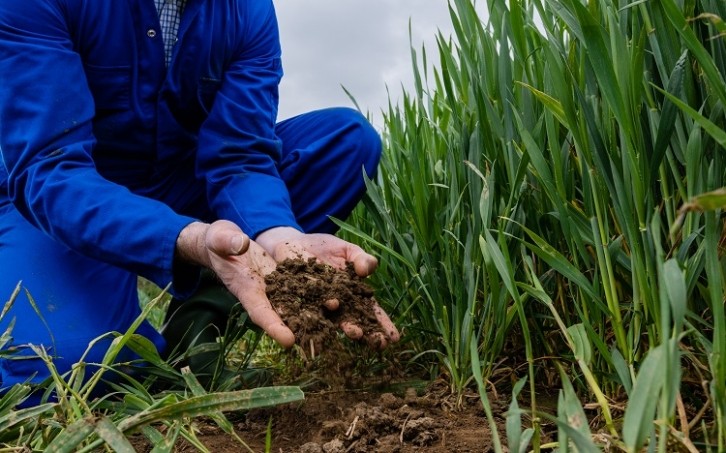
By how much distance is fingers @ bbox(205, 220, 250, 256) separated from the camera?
4.86 feet

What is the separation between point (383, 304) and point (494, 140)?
2.02 feet

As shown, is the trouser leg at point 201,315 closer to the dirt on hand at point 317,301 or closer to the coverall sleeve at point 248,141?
the coverall sleeve at point 248,141

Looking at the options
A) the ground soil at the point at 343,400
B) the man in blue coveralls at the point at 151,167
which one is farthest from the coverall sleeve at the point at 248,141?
the ground soil at the point at 343,400

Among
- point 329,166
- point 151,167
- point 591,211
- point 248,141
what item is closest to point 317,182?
point 329,166

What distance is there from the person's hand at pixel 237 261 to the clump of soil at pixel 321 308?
3cm

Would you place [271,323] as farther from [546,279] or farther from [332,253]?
[546,279]

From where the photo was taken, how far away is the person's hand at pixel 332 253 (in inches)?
57.1

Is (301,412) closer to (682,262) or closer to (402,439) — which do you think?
(402,439)

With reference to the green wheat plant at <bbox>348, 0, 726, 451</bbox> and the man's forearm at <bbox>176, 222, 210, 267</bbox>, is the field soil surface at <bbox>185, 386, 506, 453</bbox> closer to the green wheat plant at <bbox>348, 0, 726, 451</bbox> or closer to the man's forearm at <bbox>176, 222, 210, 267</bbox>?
the green wheat plant at <bbox>348, 0, 726, 451</bbox>

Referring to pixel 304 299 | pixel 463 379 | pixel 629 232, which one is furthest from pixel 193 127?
pixel 629 232

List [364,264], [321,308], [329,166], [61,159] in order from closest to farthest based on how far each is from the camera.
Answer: [321,308] → [364,264] → [61,159] → [329,166]

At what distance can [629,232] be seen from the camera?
3.52ft

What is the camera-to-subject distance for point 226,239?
1499 mm

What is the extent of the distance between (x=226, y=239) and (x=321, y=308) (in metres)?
0.23
